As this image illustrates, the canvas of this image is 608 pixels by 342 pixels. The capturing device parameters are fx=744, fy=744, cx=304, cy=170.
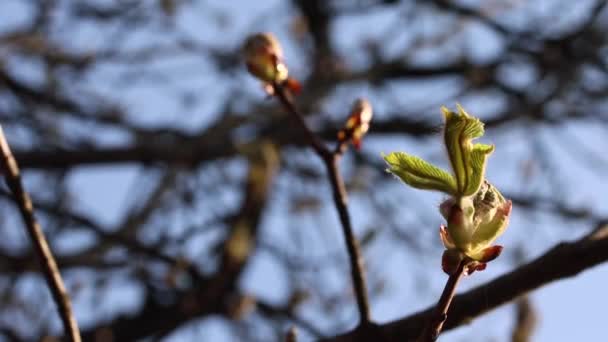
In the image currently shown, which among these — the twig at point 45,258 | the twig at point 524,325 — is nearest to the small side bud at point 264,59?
the twig at point 45,258

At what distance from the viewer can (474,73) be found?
4051 millimetres

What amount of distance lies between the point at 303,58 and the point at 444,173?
4.33 meters

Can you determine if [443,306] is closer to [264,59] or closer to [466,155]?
[466,155]

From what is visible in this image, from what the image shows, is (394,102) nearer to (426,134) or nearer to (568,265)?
(426,134)

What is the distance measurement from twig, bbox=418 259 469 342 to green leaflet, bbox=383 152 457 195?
0.08 m

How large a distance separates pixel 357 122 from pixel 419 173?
1.47 feet

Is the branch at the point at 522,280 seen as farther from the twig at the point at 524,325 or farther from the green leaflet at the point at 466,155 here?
the green leaflet at the point at 466,155

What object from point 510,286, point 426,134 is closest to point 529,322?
point 510,286

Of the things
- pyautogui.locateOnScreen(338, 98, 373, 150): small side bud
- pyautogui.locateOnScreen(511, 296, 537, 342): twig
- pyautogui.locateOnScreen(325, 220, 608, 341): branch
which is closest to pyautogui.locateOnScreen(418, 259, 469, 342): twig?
pyautogui.locateOnScreen(325, 220, 608, 341): branch

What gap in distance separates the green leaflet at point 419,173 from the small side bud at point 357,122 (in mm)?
423

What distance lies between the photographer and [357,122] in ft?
3.75

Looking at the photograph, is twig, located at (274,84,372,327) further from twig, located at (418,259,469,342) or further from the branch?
twig, located at (418,259,469,342)

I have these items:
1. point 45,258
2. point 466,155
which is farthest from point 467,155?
point 45,258

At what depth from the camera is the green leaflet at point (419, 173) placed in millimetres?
695
